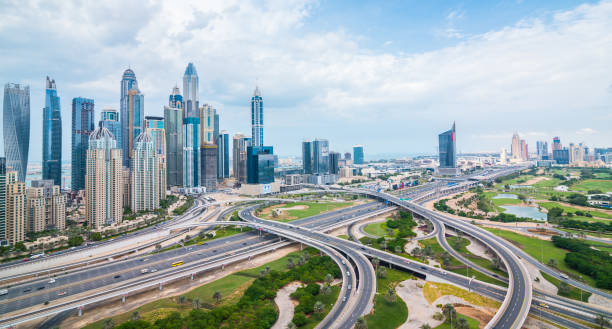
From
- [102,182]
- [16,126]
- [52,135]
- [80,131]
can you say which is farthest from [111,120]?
[102,182]

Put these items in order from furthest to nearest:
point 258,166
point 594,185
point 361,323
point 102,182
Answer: point 258,166 → point 594,185 → point 102,182 → point 361,323

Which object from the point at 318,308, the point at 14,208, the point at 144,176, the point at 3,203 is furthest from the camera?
the point at 144,176

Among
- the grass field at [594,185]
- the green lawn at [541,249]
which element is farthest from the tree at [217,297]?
the grass field at [594,185]

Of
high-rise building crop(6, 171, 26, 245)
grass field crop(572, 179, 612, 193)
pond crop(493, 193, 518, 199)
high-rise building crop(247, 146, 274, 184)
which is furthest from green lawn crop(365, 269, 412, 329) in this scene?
grass field crop(572, 179, 612, 193)

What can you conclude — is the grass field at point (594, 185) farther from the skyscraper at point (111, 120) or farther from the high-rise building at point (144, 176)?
the skyscraper at point (111, 120)

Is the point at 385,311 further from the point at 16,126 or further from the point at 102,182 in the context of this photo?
the point at 16,126

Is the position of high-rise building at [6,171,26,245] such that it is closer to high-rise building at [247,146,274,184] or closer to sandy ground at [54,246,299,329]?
sandy ground at [54,246,299,329]

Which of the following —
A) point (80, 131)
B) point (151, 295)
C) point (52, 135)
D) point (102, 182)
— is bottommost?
point (151, 295)
